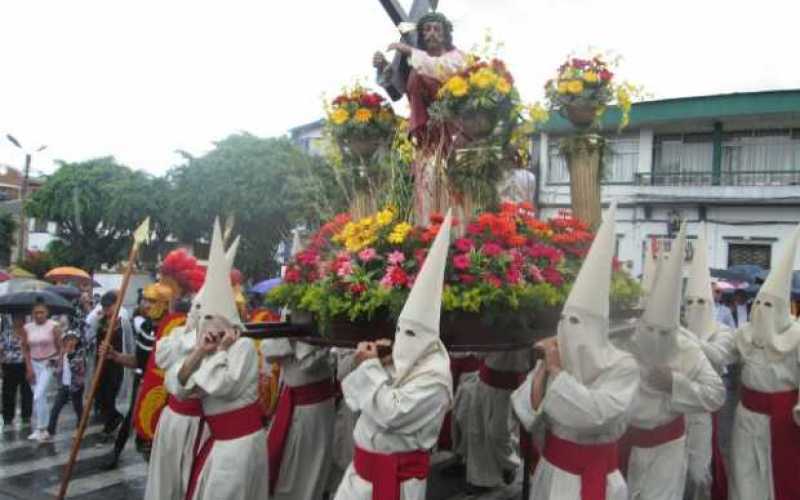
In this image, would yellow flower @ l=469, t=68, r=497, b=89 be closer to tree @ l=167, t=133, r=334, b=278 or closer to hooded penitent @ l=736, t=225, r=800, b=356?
hooded penitent @ l=736, t=225, r=800, b=356

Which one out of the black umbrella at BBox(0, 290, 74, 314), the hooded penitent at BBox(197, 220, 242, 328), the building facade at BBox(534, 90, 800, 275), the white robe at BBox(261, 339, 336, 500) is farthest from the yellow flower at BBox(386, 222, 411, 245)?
the building facade at BBox(534, 90, 800, 275)

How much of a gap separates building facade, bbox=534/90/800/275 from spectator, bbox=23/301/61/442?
15350mm

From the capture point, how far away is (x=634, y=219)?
74.6 ft

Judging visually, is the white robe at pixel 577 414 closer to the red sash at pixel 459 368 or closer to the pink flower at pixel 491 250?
the pink flower at pixel 491 250

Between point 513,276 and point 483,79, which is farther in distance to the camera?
point 483,79

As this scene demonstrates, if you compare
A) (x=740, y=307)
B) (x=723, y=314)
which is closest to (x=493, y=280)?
(x=723, y=314)

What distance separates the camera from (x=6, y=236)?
3741cm

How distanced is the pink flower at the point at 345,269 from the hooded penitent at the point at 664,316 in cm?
196

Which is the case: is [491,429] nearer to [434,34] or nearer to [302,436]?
[302,436]

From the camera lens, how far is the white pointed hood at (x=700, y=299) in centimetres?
630

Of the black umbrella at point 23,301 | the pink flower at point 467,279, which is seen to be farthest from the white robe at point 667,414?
the black umbrella at point 23,301

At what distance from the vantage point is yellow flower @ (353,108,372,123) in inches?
244

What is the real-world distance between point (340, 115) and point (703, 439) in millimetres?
4076

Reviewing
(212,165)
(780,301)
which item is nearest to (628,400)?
(780,301)
